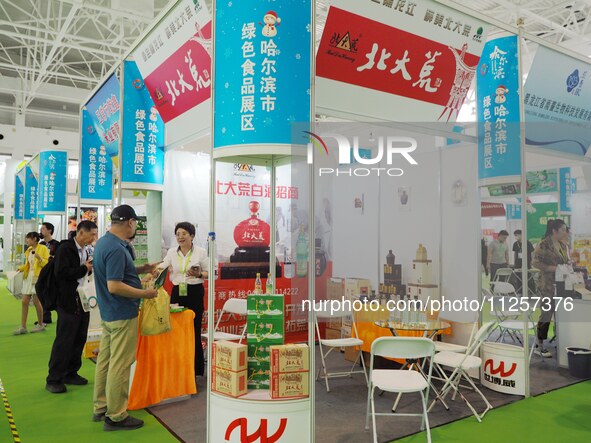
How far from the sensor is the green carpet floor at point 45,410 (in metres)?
3.21

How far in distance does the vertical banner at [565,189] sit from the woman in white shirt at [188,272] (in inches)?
353

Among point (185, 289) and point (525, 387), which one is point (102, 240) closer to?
point (185, 289)

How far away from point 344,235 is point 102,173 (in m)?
3.86

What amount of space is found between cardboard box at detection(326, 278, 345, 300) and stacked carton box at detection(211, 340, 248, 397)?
3566mm

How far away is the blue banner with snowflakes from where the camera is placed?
8.41ft

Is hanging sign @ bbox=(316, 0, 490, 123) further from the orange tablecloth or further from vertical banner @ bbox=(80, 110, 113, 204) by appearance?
vertical banner @ bbox=(80, 110, 113, 204)

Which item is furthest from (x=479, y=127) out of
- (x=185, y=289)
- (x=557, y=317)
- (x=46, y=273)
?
(x=46, y=273)

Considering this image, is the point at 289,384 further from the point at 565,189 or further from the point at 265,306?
the point at 565,189

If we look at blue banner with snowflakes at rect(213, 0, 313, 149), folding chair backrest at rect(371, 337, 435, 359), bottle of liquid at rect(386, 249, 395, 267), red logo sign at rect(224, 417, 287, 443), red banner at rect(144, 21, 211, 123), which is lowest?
red logo sign at rect(224, 417, 287, 443)

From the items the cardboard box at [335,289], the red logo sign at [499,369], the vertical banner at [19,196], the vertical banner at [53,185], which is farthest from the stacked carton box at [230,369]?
the vertical banner at [19,196]

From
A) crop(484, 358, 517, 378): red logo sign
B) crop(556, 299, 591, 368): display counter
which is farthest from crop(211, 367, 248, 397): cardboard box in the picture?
crop(556, 299, 591, 368): display counter

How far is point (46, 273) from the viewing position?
4.34 metres

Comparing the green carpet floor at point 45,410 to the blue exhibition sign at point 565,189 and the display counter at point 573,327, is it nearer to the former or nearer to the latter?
the display counter at point 573,327

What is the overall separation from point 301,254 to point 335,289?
70 cm
